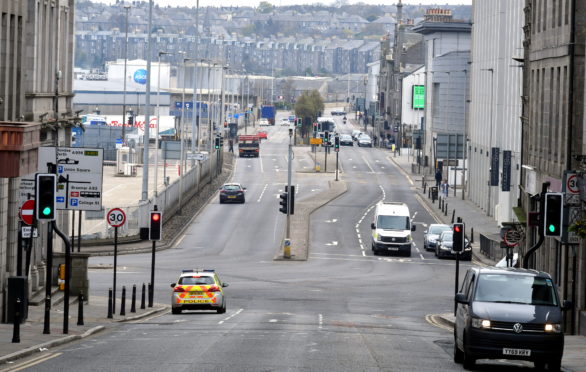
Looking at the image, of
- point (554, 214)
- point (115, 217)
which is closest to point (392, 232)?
point (115, 217)

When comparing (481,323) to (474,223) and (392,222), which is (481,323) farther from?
(474,223)

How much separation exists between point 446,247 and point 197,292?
27.4 m

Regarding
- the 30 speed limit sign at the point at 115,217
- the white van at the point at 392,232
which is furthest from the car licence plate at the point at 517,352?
the white van at the point at 392,232

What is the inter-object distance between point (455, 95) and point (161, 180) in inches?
1181

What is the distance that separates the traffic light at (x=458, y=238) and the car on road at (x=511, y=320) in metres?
16.8

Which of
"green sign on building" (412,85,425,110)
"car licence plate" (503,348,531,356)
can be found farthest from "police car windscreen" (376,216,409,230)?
"green sign on building" (412,85,425,110)

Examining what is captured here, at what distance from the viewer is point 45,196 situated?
2616 centimetres

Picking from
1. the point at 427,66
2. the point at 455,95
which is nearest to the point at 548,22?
the point at 455,95

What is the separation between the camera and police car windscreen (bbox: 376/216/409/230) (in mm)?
64812

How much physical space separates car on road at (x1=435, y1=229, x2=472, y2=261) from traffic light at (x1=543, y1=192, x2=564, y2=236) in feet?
117

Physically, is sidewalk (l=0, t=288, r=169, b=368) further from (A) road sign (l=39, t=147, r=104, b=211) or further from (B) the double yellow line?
(A) road sign (l=39, t=147, r=104, b=211)

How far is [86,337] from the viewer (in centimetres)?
2881

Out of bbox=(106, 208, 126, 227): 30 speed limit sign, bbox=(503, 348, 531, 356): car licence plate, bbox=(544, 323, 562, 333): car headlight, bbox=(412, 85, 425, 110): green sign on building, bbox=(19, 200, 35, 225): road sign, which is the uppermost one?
bbox=(412, 85, 425, 110): green sign on building

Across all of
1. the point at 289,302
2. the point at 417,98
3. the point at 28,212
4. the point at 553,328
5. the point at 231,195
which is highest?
the point at 417,98
